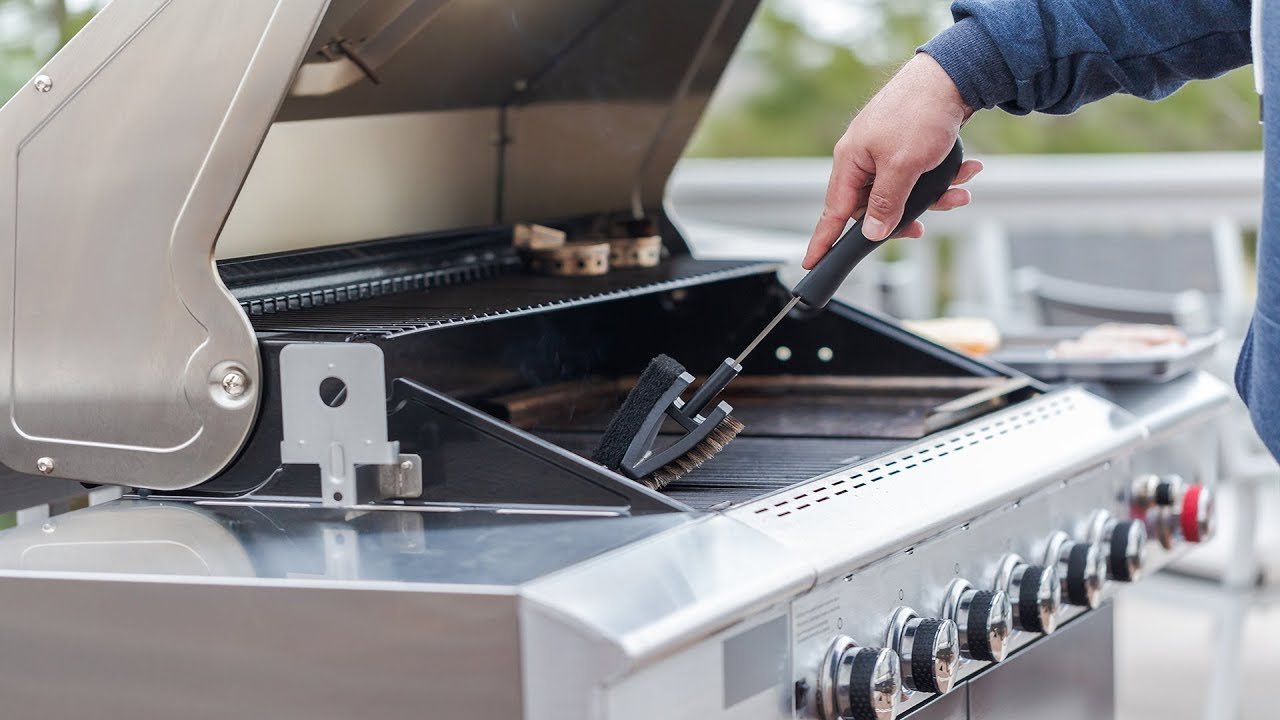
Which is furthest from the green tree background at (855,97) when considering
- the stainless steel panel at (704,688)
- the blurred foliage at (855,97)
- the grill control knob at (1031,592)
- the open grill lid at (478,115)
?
the stainless steel panel at (704,688)

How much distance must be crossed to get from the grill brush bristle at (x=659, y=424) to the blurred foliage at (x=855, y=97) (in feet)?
29.0

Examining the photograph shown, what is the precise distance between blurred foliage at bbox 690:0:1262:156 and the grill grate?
8610 mm

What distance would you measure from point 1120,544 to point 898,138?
0.56 m

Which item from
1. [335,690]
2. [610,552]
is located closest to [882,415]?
[610,552]

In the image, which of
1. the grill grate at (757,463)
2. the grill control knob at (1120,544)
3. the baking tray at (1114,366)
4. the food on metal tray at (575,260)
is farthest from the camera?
the baking tray at (1114,366)

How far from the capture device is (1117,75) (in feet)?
4.42

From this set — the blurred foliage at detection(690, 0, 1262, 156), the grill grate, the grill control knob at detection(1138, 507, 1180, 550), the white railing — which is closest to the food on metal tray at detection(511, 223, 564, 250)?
the grill grate

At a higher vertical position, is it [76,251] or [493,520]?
[76,251]

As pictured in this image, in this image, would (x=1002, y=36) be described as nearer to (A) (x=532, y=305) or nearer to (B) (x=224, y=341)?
(A) (x=532, y=305)

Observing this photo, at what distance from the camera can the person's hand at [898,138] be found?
1261 mm

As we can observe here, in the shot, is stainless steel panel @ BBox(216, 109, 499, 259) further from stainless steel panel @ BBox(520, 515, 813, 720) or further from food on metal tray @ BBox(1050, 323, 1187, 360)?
food on metal tray @ BBox(1050, 323, 1187, 360)

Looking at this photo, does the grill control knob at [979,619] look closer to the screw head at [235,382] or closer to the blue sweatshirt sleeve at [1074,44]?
the blue sweatshirt sleeve at [1074,44]

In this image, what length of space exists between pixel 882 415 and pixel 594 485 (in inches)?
22.4

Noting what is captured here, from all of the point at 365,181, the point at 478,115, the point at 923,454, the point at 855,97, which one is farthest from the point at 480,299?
the point at 855,97
